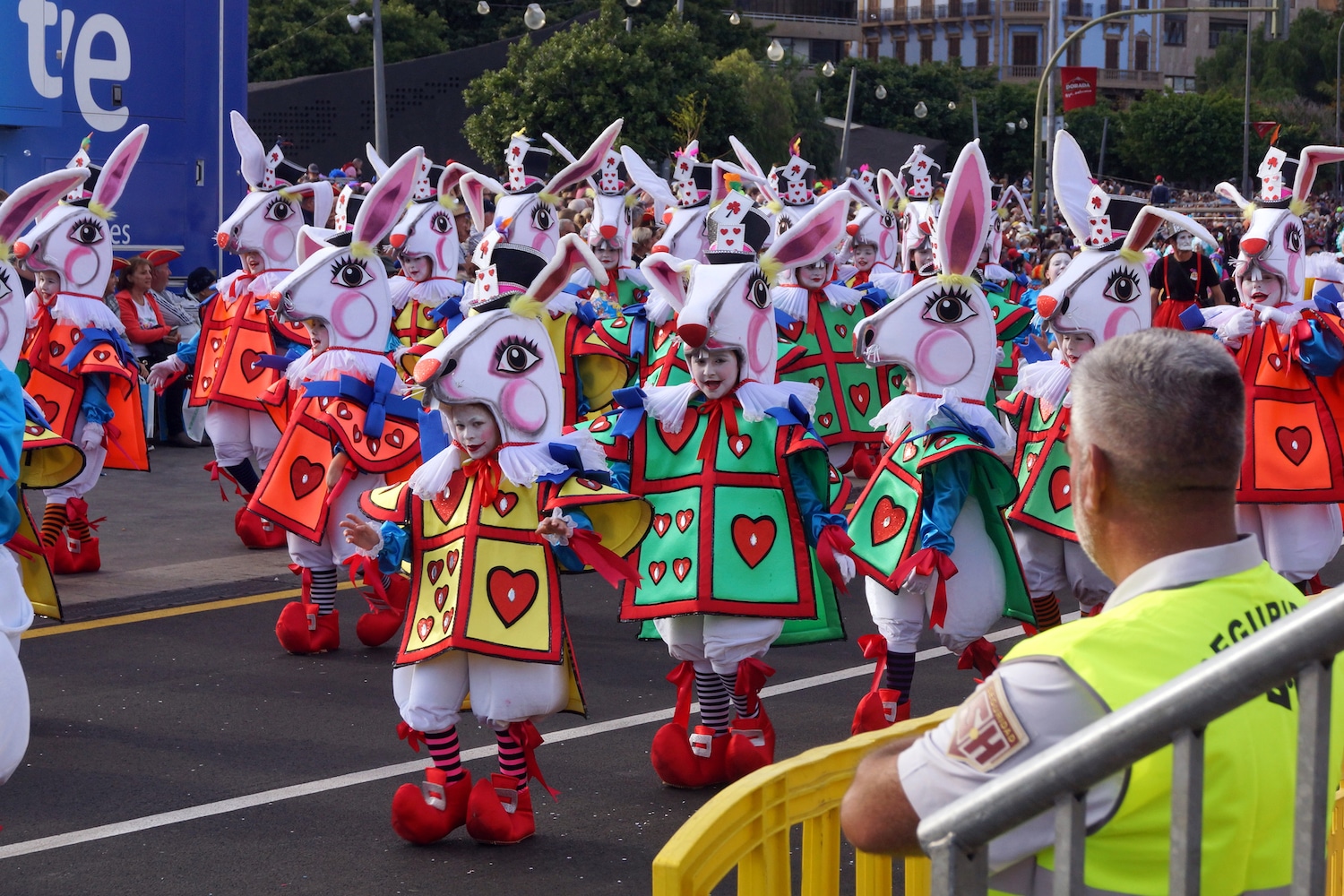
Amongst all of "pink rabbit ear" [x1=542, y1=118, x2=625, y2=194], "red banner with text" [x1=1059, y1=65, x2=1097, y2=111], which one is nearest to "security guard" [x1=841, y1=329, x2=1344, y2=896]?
"pink rabbit ear" [x1=542, y1=118, x2=625, y2=194]

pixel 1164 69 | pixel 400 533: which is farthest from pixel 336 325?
pixel 1164 69

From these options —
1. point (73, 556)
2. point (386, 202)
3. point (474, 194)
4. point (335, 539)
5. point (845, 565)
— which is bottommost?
point (73, 556)

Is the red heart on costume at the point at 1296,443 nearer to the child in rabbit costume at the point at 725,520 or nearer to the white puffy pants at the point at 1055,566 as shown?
the white puffy pants at the point at 1055,566

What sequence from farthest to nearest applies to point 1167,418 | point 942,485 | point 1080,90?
point 1080,90
point 942,485
point 1167,418

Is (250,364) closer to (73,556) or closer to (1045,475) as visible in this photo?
(73,556)

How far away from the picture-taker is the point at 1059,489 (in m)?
6.94

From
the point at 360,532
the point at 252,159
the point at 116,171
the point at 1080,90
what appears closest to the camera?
the point at 360,532

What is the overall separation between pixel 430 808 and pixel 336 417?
2.79m

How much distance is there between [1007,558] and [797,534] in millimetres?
912

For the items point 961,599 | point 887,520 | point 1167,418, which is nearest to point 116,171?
point 887,520

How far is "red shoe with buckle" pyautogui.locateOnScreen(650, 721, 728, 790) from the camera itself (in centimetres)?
591

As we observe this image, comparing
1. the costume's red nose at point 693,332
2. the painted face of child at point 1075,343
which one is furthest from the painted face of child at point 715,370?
the painted face of child at point 1075,343

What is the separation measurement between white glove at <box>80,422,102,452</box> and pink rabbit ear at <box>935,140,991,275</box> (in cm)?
493

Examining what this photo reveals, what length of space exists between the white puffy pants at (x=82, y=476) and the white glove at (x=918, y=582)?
5.12 metres
